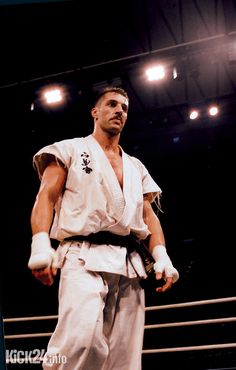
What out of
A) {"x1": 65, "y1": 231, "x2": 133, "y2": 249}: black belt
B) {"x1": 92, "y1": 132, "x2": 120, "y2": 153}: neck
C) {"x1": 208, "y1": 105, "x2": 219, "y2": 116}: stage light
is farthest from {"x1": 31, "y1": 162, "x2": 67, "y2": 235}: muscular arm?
{"x1": 208, "y1": 105, "x2": 219, "y2": 116}: stage light

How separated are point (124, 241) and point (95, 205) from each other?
190mm

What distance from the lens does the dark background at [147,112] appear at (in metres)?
3.84

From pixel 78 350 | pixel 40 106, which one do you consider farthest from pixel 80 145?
pixel 40 106

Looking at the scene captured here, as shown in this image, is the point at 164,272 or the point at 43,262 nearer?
the point at 43,262

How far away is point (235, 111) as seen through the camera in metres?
6.05

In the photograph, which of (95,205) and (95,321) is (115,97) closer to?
(95,205)

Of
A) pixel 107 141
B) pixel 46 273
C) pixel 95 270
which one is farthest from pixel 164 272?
pixel 107 141

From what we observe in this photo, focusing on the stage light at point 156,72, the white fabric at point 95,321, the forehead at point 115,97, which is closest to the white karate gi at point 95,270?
the white fabric at point 95,321

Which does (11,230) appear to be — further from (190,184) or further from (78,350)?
(78,350)

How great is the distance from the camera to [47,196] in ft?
4.75

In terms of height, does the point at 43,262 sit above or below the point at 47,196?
below

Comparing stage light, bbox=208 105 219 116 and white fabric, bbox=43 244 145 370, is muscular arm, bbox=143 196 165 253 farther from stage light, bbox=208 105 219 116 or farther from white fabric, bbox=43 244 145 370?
stage light, bbox=208 105 219 116

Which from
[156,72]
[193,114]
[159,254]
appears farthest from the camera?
[193,114]

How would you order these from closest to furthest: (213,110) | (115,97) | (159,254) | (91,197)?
(91,197) < (159,254) < (115,97) < (213,110)
